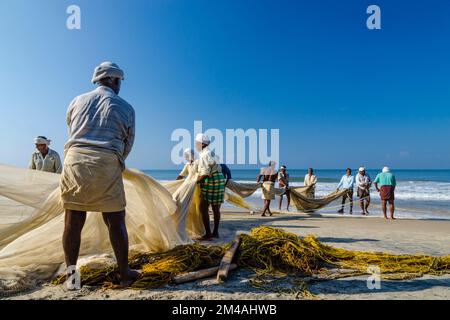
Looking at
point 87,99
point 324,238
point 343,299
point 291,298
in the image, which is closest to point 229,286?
point 291,298

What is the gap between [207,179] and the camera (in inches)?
191

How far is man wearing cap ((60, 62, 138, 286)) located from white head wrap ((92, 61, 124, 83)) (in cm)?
10

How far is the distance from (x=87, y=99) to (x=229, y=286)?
204 centimetres

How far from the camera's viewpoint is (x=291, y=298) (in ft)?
8.12

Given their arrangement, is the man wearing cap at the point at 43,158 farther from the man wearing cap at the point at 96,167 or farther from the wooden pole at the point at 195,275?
the wooden pole at the point at 195,275

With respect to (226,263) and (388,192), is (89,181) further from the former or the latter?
(388,192)

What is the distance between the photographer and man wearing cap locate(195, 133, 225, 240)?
4762mm

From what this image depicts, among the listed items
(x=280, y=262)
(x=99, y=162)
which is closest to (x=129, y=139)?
(x=99, y=162)

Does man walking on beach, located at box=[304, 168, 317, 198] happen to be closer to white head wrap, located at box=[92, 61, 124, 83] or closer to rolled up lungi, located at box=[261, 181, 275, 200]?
rolled up lungi, located at box=[261, 181, 275, 200]

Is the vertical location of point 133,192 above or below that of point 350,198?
above

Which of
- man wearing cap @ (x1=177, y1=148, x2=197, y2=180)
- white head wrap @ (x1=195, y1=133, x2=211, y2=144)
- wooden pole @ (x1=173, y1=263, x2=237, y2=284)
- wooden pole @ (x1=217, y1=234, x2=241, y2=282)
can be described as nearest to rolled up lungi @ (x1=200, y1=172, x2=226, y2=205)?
white head wrap @ (x1=195, y1=133, x2=211, y2=144)

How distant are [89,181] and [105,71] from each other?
100 cm

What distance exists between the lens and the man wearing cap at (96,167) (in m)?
2.43
